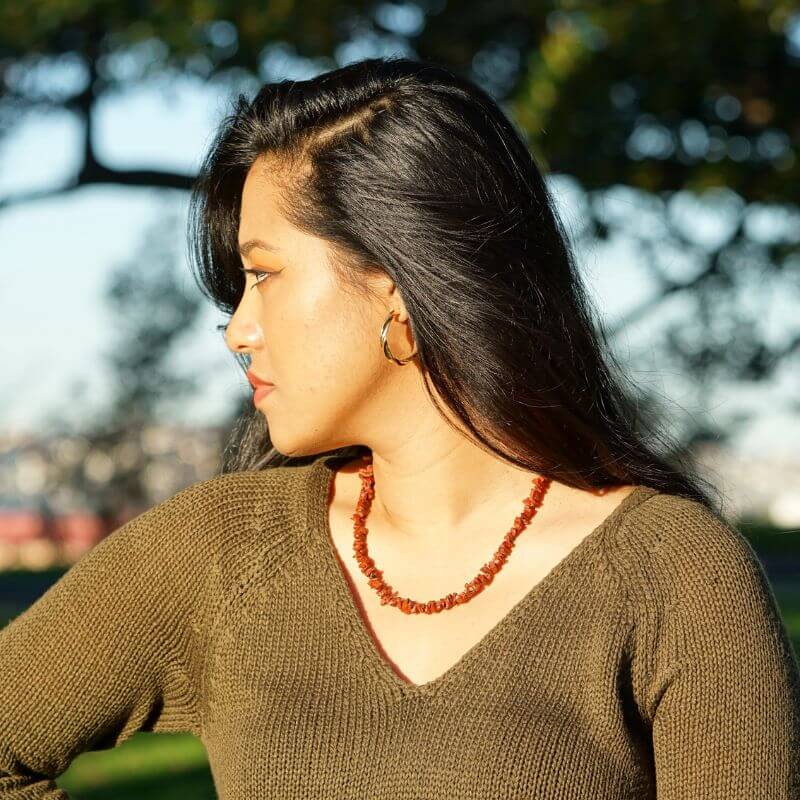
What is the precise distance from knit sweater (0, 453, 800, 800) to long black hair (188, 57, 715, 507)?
6.5 inches

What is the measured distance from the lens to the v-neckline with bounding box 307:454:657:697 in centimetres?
201

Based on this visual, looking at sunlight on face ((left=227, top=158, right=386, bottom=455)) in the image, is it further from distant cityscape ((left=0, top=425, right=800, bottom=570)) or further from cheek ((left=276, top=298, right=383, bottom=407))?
distant cityscape ((left=0, top=425, right=800, bottom=570))

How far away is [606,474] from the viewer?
7.22ft

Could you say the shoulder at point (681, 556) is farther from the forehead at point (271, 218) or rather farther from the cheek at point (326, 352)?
the forehead at point (271, 218)

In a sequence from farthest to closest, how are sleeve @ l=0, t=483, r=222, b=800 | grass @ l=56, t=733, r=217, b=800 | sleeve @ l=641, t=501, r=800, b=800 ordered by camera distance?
grass @ l=56, t=733, r=217, b=800, sleeve @ l=0, t=483, r=222, b=800, sleeve @ l=641, t=501, r=800, b=800

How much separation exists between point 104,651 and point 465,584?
611 millimetres

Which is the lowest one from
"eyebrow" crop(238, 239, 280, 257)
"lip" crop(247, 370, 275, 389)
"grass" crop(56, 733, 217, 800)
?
"grass" crop(56, 733, 217, 800)

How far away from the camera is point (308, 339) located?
81.6 inches

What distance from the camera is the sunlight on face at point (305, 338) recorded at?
6.80 feet

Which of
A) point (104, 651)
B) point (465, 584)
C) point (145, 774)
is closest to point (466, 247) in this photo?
point (465, 584)

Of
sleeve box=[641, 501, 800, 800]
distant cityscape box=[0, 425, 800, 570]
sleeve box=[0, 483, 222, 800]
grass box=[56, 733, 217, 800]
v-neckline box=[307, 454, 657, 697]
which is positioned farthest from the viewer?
distant cityscape box=[0, 425, 800, 570]

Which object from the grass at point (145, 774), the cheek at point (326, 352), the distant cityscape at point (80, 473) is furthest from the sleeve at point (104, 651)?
the distant cityscape at point (80, 473)

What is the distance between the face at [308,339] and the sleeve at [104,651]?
0.88 ft

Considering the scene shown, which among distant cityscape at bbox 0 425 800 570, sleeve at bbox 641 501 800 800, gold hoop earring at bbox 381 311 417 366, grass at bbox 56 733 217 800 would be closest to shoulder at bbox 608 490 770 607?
sleeve at bbox 641 501 800 800
